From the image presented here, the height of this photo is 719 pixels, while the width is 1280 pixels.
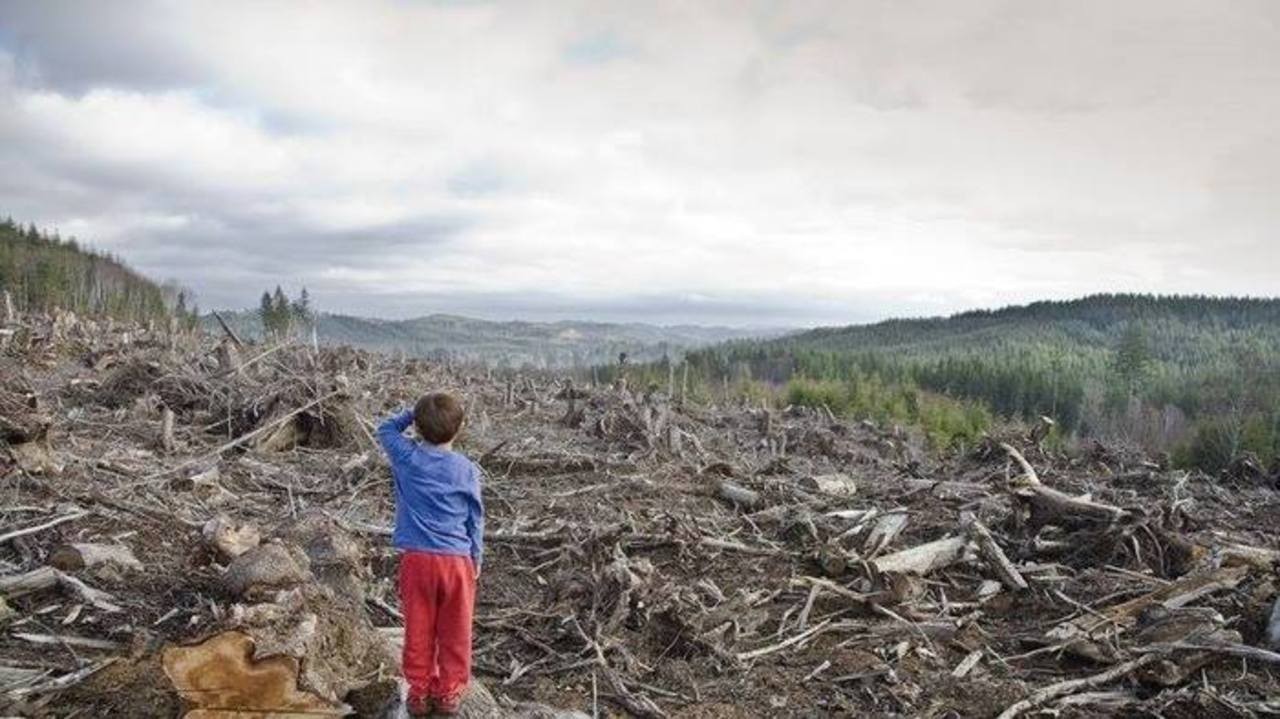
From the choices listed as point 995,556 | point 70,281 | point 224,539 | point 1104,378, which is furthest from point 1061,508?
point 1104,378

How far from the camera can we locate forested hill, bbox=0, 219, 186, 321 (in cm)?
7731

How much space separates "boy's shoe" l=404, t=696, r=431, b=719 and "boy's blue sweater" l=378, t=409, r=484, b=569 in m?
0.64

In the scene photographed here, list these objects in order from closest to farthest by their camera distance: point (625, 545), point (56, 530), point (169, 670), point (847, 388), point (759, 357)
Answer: point (169, 670)
point (56, 530)
point (625, 545)
point (847, 388)
point (759, 357)

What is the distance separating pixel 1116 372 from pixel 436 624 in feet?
361

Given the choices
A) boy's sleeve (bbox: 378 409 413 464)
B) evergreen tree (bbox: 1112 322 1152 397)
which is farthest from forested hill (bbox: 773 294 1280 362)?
boy's sleeve (bbox: 378 409 413 464)

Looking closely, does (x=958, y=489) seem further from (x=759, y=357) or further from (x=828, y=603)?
(x=759, y=357)

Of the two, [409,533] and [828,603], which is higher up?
[409,533]

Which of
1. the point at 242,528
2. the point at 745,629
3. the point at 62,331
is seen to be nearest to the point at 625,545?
the point at 745,629

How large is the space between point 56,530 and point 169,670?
2.63m

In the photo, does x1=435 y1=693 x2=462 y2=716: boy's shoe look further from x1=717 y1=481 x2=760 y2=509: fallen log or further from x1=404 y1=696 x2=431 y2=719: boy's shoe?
x1=717 y1=481 x2=760 y2=509: fallen log

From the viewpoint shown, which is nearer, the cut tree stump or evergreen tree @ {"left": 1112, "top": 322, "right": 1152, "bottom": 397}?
the cut tree stump

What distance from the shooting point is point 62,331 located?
1972cm

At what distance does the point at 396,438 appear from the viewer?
4.47 meters

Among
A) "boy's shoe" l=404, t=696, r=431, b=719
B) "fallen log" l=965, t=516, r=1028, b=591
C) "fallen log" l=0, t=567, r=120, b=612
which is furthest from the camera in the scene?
"fallen log" l=965, t=516, r=1028, b=591
